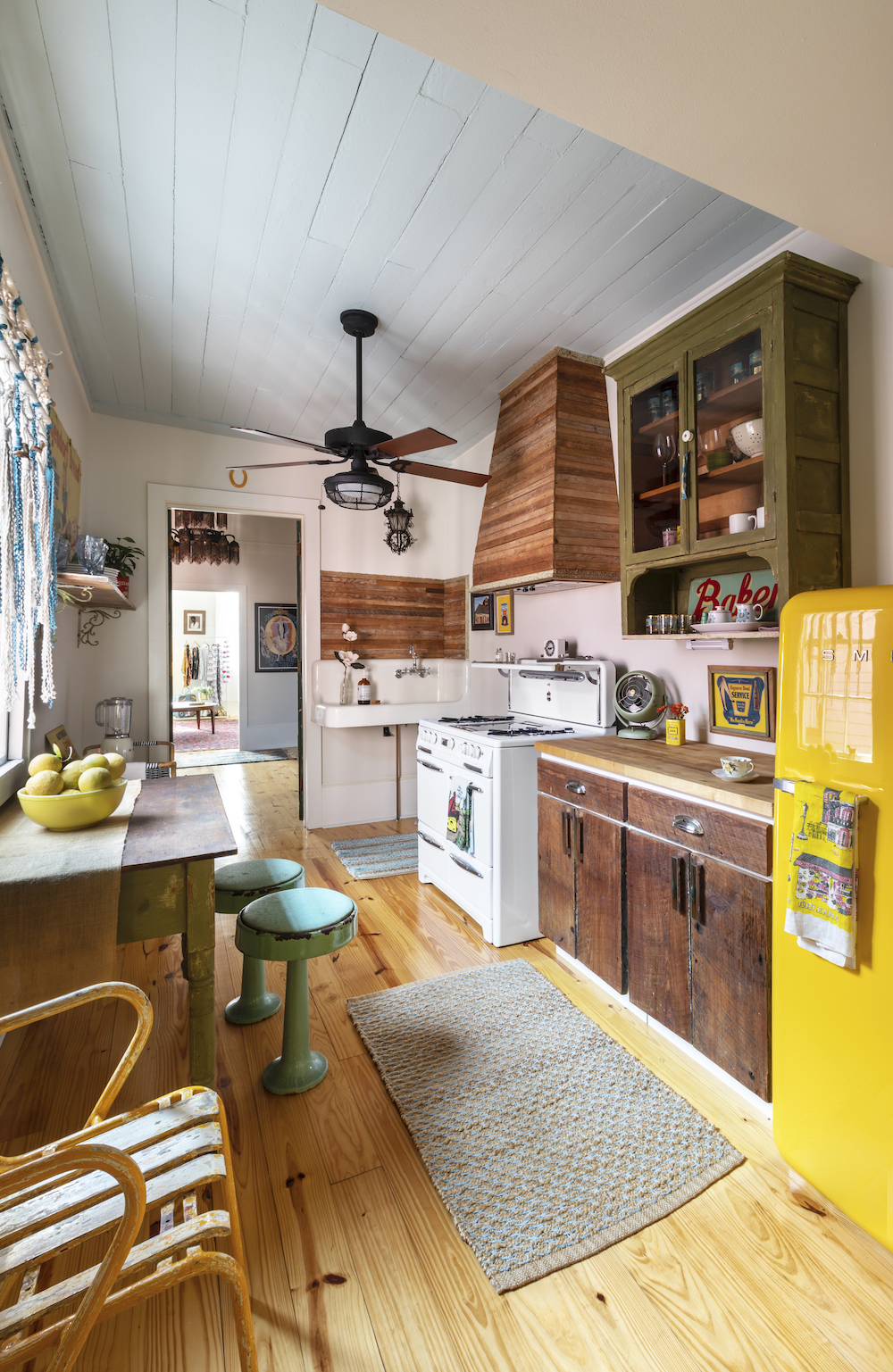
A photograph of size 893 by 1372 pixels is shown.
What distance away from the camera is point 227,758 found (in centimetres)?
760

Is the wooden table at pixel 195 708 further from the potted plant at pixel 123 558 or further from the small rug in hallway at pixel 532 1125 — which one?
the small rug in hallway at pixel 532 1125

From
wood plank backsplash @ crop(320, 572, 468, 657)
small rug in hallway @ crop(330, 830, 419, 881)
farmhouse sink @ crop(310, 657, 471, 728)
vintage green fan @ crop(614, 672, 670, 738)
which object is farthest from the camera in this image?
wood plank backsplash @ crop(320, 572, 468, 657)

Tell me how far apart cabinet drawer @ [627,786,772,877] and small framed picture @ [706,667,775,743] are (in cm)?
60

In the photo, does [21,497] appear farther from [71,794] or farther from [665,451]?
[665,451]

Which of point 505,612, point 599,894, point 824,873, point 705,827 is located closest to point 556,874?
point 599,894

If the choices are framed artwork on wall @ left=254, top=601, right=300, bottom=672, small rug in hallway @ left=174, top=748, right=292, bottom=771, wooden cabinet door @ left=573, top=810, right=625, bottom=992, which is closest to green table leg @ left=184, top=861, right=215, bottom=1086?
wooden cabinet door @ left=573, top=810, right=625, bottom=992

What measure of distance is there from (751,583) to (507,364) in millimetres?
1827

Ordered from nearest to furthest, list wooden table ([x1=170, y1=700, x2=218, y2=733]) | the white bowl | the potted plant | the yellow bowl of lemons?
the yellow bowl of lemons
the white bowl
the potted plant
wooden table ([x1=170, y1=700, x2=218, y2=733])

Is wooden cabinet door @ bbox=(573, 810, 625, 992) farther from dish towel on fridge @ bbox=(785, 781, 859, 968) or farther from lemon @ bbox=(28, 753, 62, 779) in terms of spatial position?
lemon @ bbox=(28, 753, 62, 779)

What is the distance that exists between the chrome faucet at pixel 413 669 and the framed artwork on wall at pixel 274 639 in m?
3.49

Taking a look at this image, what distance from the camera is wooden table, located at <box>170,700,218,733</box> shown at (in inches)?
371

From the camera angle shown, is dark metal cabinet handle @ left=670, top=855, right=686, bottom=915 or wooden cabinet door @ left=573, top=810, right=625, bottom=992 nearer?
dark metal cabinet handle @ left=670, top=855, right=686, bottom=915

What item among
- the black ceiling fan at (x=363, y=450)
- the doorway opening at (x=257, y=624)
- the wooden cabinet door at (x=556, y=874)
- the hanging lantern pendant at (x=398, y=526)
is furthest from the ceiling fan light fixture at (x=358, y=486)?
the doorway opening at (x=257, y=624)

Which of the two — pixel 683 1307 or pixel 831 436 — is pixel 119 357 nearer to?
pixel 831 436
